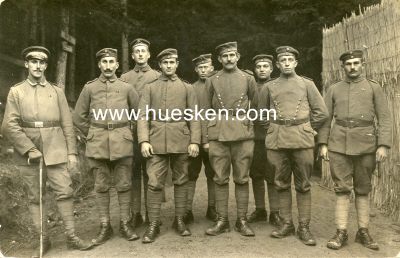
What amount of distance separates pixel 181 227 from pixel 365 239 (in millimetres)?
1673

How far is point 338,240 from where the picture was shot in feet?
12.9

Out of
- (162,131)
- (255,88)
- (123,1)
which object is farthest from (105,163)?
(123,1)

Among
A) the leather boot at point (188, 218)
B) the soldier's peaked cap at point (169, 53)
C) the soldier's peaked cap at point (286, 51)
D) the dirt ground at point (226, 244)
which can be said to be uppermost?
the soldier's peaked cap at point (169, 53)

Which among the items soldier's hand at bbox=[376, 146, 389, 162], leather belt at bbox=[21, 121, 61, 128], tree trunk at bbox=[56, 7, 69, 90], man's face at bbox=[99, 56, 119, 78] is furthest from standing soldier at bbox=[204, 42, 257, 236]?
tree trunk at bbox=[56, 7, 69, 90]

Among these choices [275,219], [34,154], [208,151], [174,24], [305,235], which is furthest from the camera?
[174,24]

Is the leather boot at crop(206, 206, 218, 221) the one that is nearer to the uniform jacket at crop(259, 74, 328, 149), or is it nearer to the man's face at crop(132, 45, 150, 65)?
the uniform jacket at crop(259, 74, 328, 149)

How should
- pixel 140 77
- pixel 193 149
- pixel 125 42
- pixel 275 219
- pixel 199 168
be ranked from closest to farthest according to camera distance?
pixel 193 149, pixel 275 219, pixel 140 77, pixel 199 168, pixel 125 42

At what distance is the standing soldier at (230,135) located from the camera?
4273 mm

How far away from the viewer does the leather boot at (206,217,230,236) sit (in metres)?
A: 4.29

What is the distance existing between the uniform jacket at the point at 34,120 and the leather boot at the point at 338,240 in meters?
2.43

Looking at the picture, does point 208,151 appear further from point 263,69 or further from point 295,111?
point 263,69

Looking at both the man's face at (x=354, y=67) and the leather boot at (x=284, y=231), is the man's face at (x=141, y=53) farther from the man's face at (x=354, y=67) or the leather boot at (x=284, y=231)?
the leather boot at (x=284, y=231)

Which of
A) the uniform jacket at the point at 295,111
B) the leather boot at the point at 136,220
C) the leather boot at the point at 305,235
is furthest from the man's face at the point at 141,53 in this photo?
the leather boot at the point at 305,235

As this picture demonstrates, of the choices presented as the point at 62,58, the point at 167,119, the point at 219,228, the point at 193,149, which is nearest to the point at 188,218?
the point at 219,228
